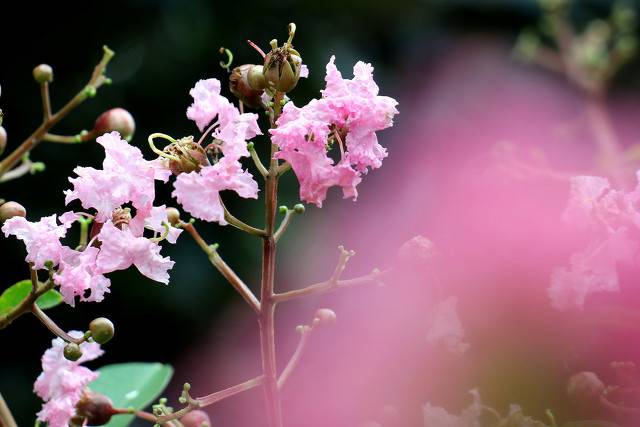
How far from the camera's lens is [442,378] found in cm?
44

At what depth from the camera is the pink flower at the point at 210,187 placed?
0.42 metres

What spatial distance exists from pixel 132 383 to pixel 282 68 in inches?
14.0

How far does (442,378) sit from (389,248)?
2.19 feet

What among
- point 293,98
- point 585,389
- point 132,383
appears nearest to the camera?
point 585,389

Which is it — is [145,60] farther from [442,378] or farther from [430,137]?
[442,378]

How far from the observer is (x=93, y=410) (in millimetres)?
515

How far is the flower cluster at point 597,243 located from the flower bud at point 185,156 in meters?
0.18

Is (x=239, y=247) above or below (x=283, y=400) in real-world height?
above

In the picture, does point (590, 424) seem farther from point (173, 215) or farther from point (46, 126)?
point (46, 126)

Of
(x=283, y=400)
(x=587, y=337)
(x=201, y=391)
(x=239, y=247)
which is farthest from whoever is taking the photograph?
(x=239, y=247)

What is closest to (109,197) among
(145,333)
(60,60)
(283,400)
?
(283,400)

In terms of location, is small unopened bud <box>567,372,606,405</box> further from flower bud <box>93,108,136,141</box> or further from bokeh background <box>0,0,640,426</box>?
flower bud <box>93,108,136,141</box>

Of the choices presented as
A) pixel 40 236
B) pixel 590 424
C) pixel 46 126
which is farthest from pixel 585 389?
pixel 46 126

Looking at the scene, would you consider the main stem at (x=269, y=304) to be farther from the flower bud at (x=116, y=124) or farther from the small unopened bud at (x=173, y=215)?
the flower bud at (x=116, y=124)
